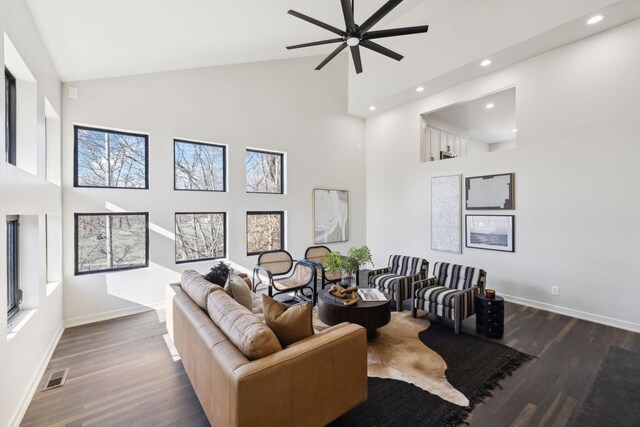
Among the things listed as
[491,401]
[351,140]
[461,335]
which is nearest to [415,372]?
[491,401]

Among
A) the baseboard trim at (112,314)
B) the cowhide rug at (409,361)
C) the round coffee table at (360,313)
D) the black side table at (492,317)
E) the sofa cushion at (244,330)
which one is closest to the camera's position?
the sofa cushion at (244,330)

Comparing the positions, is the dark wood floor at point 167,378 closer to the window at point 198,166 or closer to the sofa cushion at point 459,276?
the sofa cushion at point 459,276

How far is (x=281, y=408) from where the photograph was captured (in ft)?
5.24

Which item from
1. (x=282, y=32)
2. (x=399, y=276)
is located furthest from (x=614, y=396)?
(x=282, y=32)

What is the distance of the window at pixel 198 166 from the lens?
15.5ft

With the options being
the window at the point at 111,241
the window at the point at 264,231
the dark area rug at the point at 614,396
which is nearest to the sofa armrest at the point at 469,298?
the dark area rug at the point at 614,396

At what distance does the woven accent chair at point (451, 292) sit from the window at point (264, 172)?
131 inches

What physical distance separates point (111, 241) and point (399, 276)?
14.4 feet

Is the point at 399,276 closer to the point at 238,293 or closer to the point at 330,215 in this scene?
the point at 330,215

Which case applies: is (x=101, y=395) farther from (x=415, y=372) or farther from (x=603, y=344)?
(x=603, y=344)

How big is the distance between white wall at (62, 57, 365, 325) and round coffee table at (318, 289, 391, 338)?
2.54 m

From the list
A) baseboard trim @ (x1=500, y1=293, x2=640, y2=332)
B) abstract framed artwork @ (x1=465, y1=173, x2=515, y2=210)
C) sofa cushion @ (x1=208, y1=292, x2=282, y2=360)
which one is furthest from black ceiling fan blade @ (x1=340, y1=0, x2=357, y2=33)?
baseboard trim @ (x1=500, y1=293, x2=640, y2=332)

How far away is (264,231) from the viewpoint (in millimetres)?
5676

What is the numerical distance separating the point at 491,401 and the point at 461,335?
1201 millimetres
